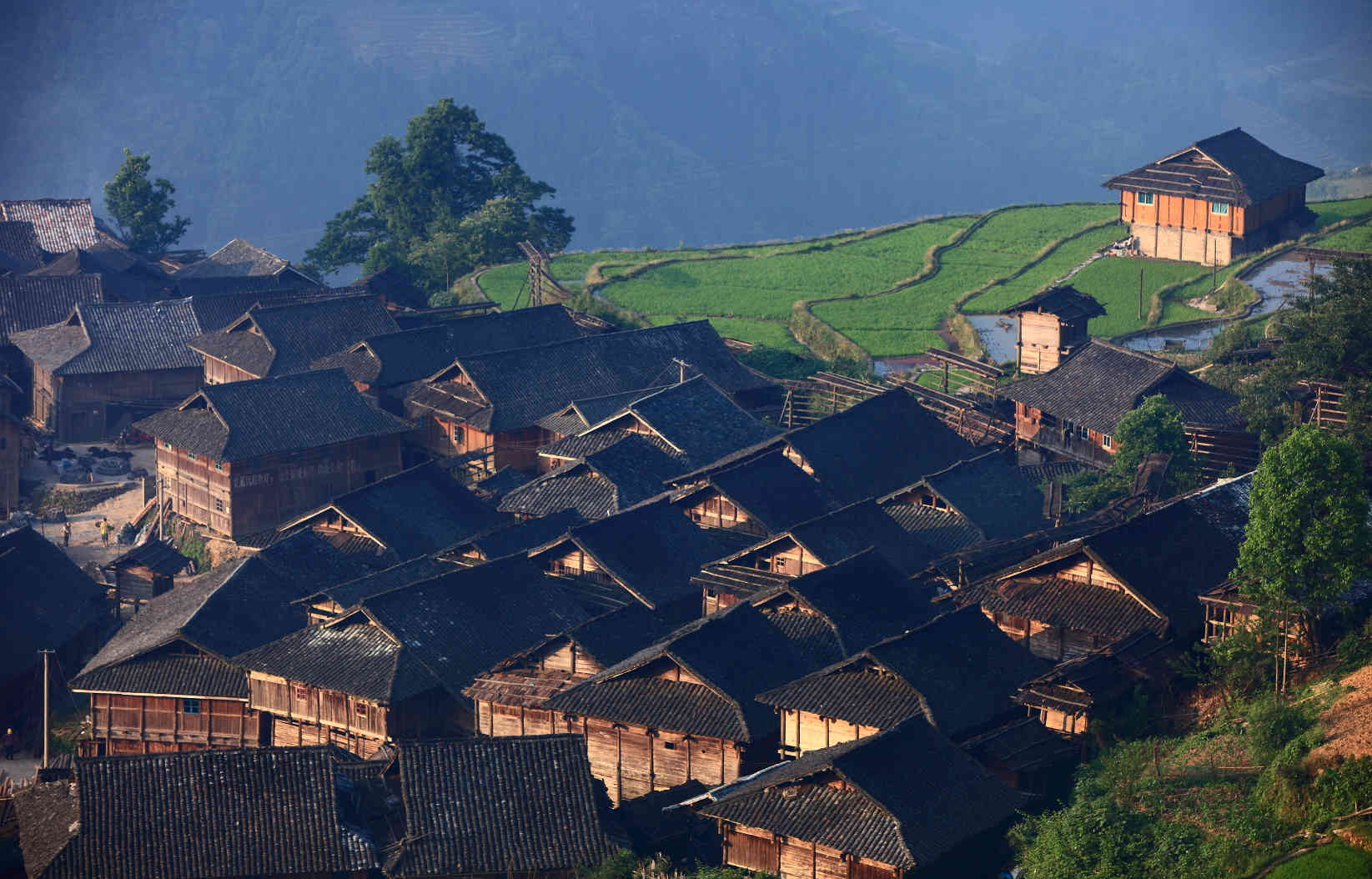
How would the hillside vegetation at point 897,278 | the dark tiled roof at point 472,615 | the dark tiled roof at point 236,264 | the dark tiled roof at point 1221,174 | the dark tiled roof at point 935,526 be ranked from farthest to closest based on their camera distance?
1. the dark tiled roof at point 236,264
2. the dark tiled roof at point 1221,174
3. the hillside vegetation at point 897,278
4. the dark tiled roof at point 935,526
5. the dark tiled roof at point 472,615

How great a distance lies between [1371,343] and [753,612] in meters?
21.3

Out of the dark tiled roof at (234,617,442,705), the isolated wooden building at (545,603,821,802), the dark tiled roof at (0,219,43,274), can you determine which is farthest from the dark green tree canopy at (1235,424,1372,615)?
the dark tiled roof at (0,219,43,274)

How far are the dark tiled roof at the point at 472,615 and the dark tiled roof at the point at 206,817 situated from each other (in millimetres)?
6663

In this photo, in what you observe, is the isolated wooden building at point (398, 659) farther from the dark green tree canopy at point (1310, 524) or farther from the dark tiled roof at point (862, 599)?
the dark green tree canopy at point (1310, 524)

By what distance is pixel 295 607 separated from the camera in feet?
142

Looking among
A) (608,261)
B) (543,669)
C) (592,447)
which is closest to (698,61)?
(608,261)

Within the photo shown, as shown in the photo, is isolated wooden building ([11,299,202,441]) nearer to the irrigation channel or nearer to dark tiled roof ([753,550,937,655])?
the irrigation channel

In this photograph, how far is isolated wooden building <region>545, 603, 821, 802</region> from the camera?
111 ft

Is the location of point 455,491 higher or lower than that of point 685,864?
higher

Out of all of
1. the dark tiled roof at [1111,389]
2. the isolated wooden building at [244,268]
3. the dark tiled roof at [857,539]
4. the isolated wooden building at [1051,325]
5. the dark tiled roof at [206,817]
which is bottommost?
the dark tiled roof at [206,817]

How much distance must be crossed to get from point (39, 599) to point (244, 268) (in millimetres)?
34459

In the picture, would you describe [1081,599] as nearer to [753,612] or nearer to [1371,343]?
[753,612]

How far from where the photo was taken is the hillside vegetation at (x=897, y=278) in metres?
66.3

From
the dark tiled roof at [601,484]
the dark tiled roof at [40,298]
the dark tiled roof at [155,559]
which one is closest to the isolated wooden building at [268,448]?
the dark tiled roof at [155,559]
